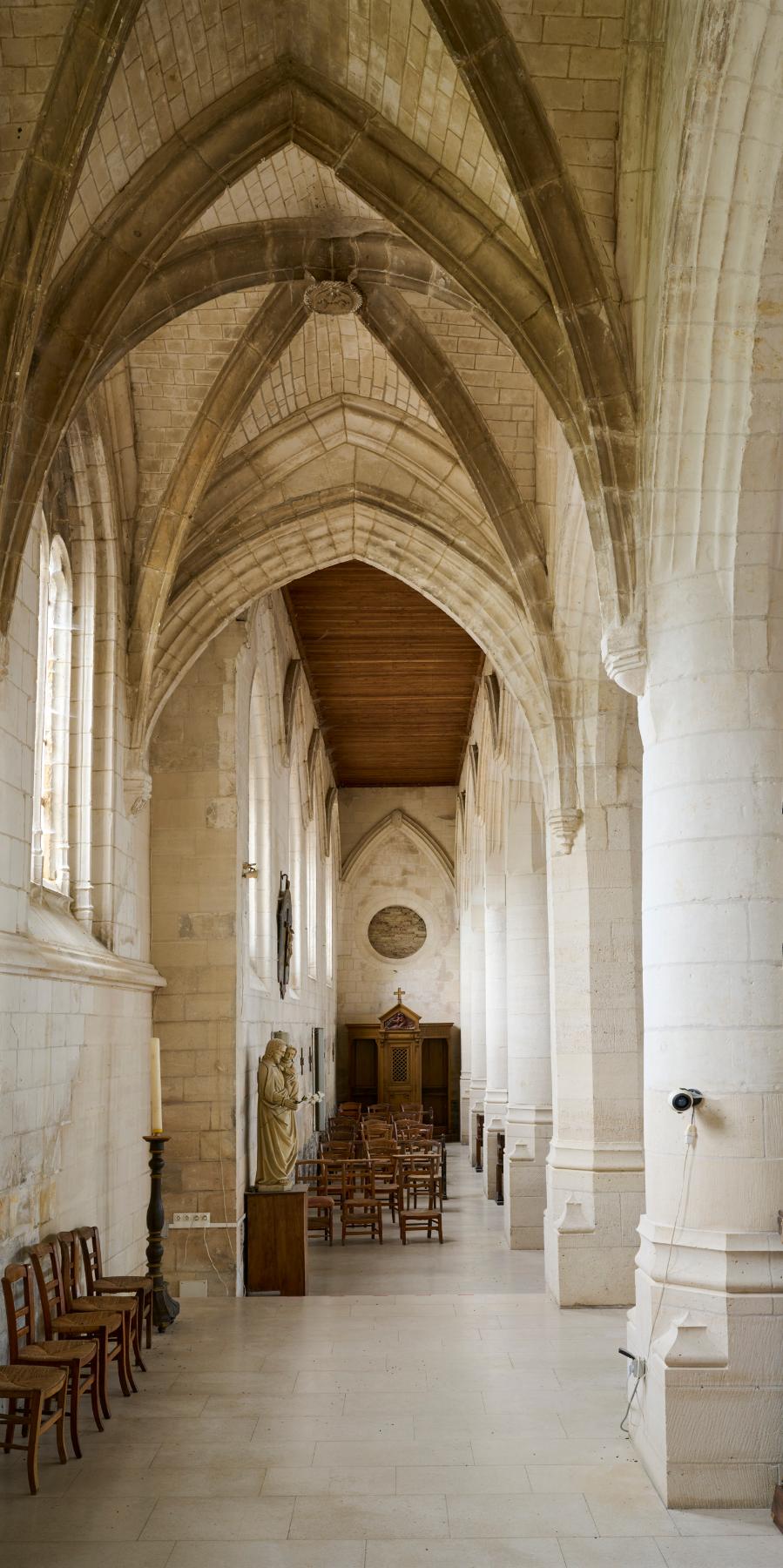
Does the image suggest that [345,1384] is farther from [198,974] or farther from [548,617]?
[548,617]

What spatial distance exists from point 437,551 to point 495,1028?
7.77 m

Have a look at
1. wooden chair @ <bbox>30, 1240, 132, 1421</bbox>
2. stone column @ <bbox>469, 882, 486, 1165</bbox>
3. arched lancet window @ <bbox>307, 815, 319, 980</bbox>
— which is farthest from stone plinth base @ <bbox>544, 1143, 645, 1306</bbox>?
stone column @ <bbox>469, 882, 486, 1165</bbox>

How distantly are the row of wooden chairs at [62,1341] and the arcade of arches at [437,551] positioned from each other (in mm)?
313

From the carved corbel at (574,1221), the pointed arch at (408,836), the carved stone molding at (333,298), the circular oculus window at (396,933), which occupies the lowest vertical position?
the carved corbel at (574,1221)

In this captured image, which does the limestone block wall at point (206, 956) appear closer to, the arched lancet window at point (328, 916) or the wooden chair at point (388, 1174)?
the wooden chair at point (388, 1174)

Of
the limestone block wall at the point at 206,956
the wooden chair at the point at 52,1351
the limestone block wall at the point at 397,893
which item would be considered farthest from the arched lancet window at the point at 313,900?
the wooden chair at the point at 52,1351

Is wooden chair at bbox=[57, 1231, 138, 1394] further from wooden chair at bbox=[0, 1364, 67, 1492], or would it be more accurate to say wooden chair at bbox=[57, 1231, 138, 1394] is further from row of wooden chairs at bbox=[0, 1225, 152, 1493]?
wooden chair at bbox=[0, 1364, 67, 1492]

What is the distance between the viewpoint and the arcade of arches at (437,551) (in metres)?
5.30

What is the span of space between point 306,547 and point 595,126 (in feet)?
16.4

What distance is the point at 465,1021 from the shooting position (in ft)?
78.7

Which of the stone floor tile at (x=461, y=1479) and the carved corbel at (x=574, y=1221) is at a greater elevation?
the carved corbel at (x=574, y=1221)

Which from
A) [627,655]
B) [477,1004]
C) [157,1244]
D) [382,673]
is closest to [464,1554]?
[627,655]

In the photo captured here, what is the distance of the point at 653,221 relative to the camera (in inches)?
228

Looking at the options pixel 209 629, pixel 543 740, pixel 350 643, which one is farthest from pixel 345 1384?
pixel 350 643
